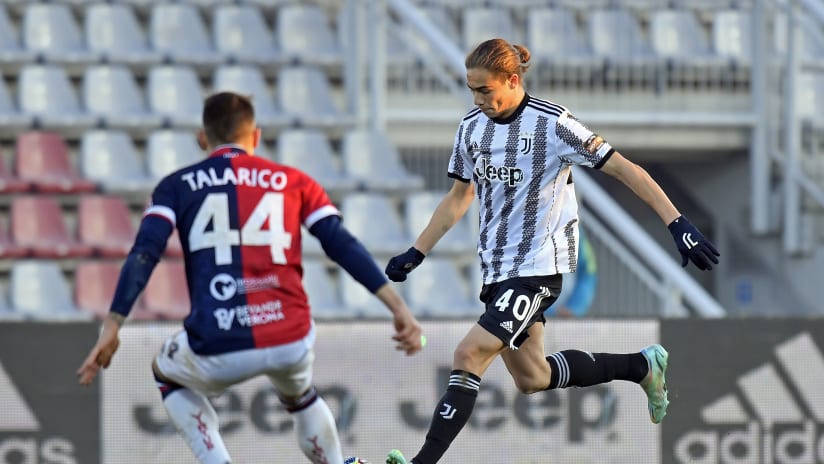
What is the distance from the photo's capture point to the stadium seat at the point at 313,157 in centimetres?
1129

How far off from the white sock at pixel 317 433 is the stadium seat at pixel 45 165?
18.2 feet

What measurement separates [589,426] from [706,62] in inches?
221

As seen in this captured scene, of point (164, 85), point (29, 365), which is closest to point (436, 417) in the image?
point (29, 365)

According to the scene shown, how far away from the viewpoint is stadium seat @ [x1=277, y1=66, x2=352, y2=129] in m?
11.8

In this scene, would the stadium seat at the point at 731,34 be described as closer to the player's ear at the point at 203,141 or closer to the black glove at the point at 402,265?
the black glove at the point at 402,265

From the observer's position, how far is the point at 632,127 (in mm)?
12852

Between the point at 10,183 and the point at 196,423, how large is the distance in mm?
5570

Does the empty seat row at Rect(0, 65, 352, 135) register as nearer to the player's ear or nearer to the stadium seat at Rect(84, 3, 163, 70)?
the stadium seat at Rect(84, 3, 163, 70)

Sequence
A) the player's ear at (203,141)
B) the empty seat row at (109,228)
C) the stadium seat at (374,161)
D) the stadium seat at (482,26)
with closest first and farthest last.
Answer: the player's ear at (203,141), the empty seat row at (109,228), the stadium seat at (374,161), the stadium seat at (482,26)

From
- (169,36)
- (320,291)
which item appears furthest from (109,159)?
(320,291)

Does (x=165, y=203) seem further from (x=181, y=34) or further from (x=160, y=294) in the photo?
(x=181, y=34)

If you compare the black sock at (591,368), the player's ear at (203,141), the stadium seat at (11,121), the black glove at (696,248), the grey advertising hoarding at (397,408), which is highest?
the stadium seat at (11,121)

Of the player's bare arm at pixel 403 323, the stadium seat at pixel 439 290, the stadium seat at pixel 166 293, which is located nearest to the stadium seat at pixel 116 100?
the stadium seat at pixel 166 293

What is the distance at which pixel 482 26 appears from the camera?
12969 millimetres
